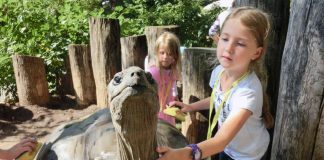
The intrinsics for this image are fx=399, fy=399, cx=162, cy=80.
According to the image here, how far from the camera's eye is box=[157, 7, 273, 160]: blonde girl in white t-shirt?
5.56 feet

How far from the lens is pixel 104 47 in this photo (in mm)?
3619

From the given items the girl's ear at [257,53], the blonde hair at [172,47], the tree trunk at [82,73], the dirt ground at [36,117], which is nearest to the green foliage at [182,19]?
the tree trunk at [82,73]

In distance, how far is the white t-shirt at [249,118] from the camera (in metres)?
1.79

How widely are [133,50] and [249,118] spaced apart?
1869mm

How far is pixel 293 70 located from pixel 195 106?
0.66 metres

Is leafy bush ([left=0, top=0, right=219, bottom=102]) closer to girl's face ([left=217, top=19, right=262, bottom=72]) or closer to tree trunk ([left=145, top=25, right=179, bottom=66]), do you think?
tree trunk ([left=145, top=25, right=179, bottom=66])

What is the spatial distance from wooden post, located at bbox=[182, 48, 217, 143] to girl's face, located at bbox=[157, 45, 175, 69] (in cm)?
33

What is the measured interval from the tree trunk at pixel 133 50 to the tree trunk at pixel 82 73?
86 cm

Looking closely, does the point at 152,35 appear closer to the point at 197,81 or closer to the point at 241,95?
the point at 197,81

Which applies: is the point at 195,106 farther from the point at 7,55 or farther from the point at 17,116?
the point at 7,55

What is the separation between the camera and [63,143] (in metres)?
2.19

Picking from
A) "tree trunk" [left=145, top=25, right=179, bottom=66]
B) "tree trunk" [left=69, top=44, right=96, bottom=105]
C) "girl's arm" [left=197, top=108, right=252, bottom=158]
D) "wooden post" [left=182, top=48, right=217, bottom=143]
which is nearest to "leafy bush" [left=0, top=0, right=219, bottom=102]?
"tree trunk" [left=69, top=44, right=96, bottom=105]

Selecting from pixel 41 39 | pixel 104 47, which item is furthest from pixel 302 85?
pixel 41 39

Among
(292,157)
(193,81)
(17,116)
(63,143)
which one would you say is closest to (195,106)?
(193,81)
